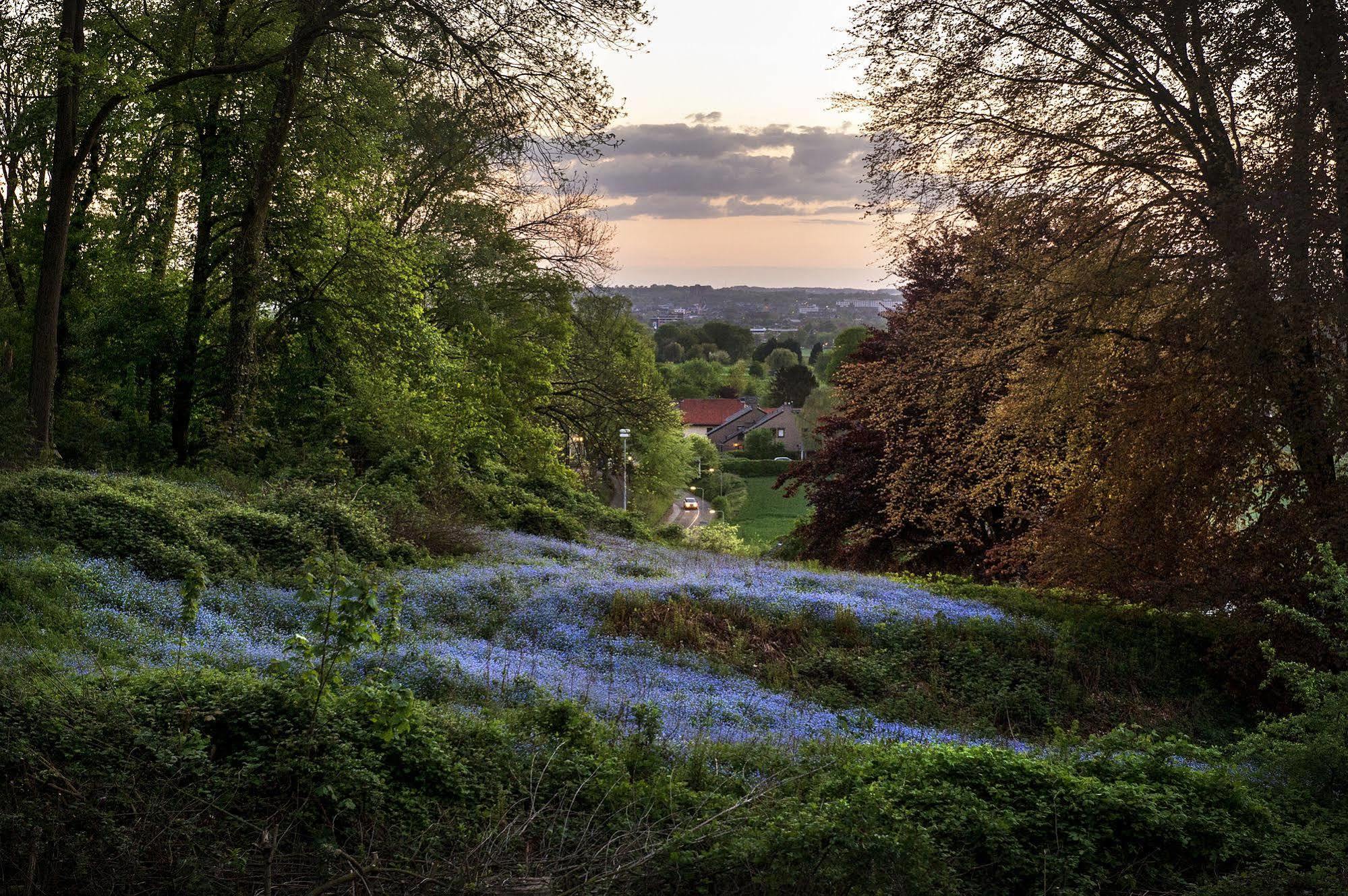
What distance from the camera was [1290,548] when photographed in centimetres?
1018

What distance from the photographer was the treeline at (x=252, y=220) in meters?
14.3

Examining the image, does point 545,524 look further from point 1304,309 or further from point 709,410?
point 709,410

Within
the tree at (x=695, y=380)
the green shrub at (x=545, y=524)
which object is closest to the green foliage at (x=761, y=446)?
the tree at (x=695, y=380)

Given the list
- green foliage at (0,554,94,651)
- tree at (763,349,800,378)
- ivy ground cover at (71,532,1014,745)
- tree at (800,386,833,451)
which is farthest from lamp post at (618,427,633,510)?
tree at (763,349,800,378)

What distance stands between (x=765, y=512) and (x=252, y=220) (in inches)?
1914

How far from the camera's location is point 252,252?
53.8 feet

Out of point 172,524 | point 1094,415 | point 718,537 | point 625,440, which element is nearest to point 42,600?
point 172,524

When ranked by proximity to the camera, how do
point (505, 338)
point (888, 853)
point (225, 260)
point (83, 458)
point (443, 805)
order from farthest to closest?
point (505, 338)
point (225, 260)
point (83, 458)
point (443, 805)
point (888, 853)

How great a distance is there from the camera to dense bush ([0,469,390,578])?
981cm

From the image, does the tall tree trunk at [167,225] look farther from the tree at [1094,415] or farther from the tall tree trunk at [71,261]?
the tree at [1094,415]

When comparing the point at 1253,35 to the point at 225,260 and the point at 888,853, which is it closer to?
the point at 888,853

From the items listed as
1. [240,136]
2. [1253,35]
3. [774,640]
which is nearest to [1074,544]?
[774,640]

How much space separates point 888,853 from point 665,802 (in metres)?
1.29

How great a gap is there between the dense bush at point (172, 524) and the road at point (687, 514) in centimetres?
4585
